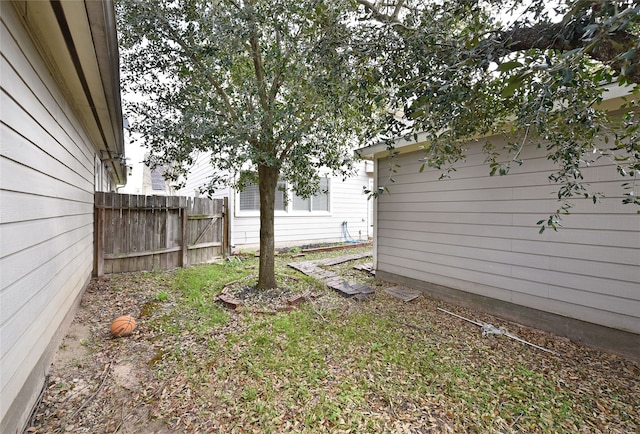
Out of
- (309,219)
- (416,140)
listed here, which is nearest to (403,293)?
(416,140)

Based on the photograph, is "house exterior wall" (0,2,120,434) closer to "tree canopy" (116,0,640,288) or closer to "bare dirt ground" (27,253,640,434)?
"bare dirt ground" (27,253,640,434)

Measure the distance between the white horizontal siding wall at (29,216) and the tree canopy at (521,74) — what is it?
2786 mm

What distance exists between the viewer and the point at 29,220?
2096 millimetres

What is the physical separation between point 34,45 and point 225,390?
3.20 m

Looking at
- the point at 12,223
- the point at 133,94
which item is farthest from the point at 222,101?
the point at 12,223

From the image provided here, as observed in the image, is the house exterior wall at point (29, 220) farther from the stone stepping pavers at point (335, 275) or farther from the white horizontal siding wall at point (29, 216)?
the stone stepping pavers at point (335, 275)

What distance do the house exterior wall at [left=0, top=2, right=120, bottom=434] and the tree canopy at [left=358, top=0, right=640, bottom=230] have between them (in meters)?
2.78

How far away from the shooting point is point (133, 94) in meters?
4.36

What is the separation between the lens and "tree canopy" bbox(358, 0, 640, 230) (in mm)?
1600

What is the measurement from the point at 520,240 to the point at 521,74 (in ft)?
9.91

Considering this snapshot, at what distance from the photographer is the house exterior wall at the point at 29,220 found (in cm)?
170

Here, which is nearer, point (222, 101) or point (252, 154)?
point (252, 154)

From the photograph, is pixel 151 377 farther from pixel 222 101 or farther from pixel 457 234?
pixel 457 234

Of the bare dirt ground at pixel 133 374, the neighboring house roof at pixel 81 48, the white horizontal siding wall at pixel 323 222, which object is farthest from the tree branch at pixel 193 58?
the white horizontal siding wall at pixel 323 222
